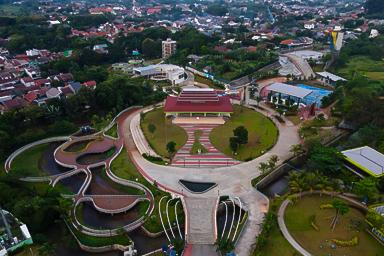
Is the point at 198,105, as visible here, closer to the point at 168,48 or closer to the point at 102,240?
the point at 102,240

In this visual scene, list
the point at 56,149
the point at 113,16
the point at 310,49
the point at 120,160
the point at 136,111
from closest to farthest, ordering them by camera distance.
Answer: the point at 120,160 < the point at 56,149 < the point at 136,111 < the point at 310,49 < the point at 113,16

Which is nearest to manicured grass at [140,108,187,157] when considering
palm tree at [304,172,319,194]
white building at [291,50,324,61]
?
palm tree at [304,172,319,194]

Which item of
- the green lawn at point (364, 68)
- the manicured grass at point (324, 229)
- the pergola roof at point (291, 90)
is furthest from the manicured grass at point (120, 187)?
the green lawn at point (364, 68)

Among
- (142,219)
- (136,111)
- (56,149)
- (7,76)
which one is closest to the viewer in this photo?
(142,219)

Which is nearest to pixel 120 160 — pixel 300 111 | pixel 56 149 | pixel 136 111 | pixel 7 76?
pixel 56 149

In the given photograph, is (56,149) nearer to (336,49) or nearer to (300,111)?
(300,111)

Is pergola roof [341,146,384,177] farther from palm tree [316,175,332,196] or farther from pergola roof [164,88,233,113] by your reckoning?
pergola roof [164,88,233,113]
